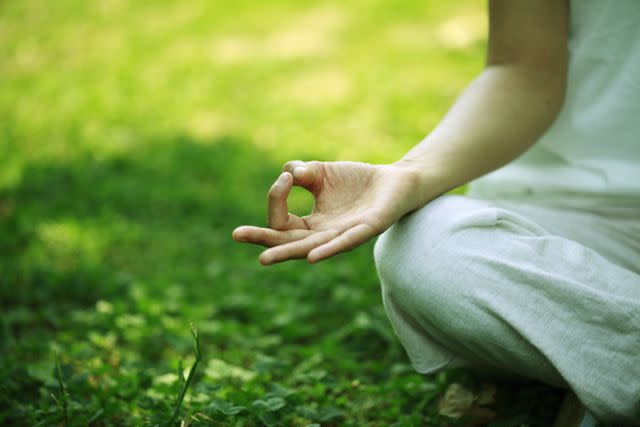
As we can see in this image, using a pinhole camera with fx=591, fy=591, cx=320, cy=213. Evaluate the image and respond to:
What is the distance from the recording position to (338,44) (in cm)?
620

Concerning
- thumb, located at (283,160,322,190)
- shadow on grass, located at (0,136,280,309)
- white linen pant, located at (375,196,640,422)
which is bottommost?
shadow on grass, located at (0,136,280,309)

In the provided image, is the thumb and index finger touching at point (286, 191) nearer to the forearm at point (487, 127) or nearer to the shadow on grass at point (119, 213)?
the forearm at point (487, 127)

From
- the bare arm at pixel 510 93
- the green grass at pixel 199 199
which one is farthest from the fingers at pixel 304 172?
the green grass at pixel 199 199

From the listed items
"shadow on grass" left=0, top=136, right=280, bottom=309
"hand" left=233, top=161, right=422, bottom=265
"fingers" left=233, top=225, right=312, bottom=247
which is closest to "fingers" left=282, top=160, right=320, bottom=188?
"hand" left=233, top=161, right=422, bottom=265

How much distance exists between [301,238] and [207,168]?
2.83m

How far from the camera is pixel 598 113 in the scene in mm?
1636

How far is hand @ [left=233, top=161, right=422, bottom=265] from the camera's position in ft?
3.86

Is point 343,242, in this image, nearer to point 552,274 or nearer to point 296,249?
point 296,249

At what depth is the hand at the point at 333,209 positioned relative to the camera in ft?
3.86

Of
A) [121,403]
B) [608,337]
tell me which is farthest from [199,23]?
[608,337]

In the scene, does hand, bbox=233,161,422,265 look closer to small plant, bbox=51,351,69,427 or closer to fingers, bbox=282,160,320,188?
fingers, bbox=282,160,320,188

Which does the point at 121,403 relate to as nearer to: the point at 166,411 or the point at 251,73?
the point at 166,411

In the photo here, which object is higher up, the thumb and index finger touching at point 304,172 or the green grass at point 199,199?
the thumb and index finger touching at point 304,172

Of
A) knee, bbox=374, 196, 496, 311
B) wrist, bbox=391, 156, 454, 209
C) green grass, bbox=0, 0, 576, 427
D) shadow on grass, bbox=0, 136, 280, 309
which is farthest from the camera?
shadow on grass, bbox=0, 136, 280, 309
